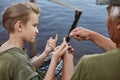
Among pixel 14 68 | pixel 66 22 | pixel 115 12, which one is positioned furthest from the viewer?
pixel 66 22

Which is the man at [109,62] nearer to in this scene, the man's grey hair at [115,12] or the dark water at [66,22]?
the man's grey hair at [115,12]

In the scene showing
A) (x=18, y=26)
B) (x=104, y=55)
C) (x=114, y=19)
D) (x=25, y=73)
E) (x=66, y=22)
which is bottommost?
(x=66, y=22)

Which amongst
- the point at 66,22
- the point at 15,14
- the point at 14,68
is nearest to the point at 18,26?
the point at 15,14

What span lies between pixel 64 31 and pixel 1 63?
15.4ft

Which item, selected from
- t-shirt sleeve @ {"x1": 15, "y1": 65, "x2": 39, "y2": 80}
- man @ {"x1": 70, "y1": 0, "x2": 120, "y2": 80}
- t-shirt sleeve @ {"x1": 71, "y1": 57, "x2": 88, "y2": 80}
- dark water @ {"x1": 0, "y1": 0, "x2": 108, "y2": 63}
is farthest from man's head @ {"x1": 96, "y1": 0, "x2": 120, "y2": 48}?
dark water @ {"x1": 0, "y1": 0, "x2": 108, "y2": 63}

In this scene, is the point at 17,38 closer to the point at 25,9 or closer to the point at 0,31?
the point at 25,9

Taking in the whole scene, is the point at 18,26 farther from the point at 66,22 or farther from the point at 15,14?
the point at 66,22

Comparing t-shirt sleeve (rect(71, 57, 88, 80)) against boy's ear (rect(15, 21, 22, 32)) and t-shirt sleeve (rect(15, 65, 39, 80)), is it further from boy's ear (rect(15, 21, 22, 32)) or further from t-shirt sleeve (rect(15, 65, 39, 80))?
boy's ear (rect(15, 21, 22, 32))

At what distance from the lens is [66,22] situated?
7328mm

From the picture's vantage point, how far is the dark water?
20.9 ft

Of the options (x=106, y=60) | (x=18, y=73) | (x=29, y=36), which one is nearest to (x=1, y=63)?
(x=18, y=73)

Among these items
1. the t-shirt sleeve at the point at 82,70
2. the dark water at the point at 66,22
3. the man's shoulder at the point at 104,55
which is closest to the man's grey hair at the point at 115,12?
the man's shoulder at the point at 104,55

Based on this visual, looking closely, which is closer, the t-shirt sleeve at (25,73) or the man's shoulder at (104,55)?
the man's shoulder at (104,55)

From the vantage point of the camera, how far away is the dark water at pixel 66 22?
20.9 ft
